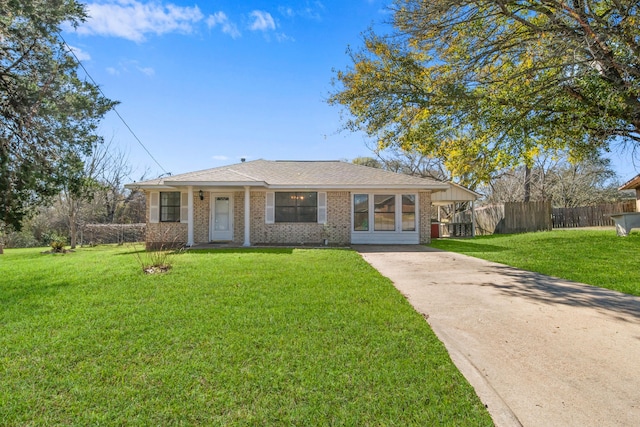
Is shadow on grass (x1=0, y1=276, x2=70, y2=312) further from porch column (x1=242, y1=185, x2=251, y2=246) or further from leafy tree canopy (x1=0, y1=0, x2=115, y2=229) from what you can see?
porch column (x1=242, y1=185, x2=251, y2=246)

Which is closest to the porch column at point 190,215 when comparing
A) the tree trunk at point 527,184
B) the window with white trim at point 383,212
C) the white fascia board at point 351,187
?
the white fascia board at point 351,187

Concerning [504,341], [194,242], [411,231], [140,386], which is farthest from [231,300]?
→ [411,231]

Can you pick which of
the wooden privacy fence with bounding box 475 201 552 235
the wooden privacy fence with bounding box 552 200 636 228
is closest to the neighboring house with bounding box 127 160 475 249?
the wooden privacy fence with bounding box 475 201 552 235

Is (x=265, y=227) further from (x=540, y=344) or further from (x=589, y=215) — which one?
(x=589, y=215)

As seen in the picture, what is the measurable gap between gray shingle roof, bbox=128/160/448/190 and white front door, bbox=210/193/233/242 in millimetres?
1181

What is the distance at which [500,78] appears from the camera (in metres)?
8.23

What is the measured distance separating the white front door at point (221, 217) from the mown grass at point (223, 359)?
851cm

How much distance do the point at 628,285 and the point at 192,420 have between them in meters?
7.43

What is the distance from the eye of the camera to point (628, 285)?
5914 mm

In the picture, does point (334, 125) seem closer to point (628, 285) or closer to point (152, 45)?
point (152, 45)

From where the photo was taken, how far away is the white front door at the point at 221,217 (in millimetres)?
14023

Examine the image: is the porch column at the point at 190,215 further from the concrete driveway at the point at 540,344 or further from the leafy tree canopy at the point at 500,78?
the concrete driveway at the point at 540,344

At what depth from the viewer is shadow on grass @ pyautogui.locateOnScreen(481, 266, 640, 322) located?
459 centimetres

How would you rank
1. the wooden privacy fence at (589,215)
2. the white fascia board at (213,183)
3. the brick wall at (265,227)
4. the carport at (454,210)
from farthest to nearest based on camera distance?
the carport at (454,210), the wooden privacy fence at (589,215), the brick wall at (265,227), the white fascia board at (213,183)
